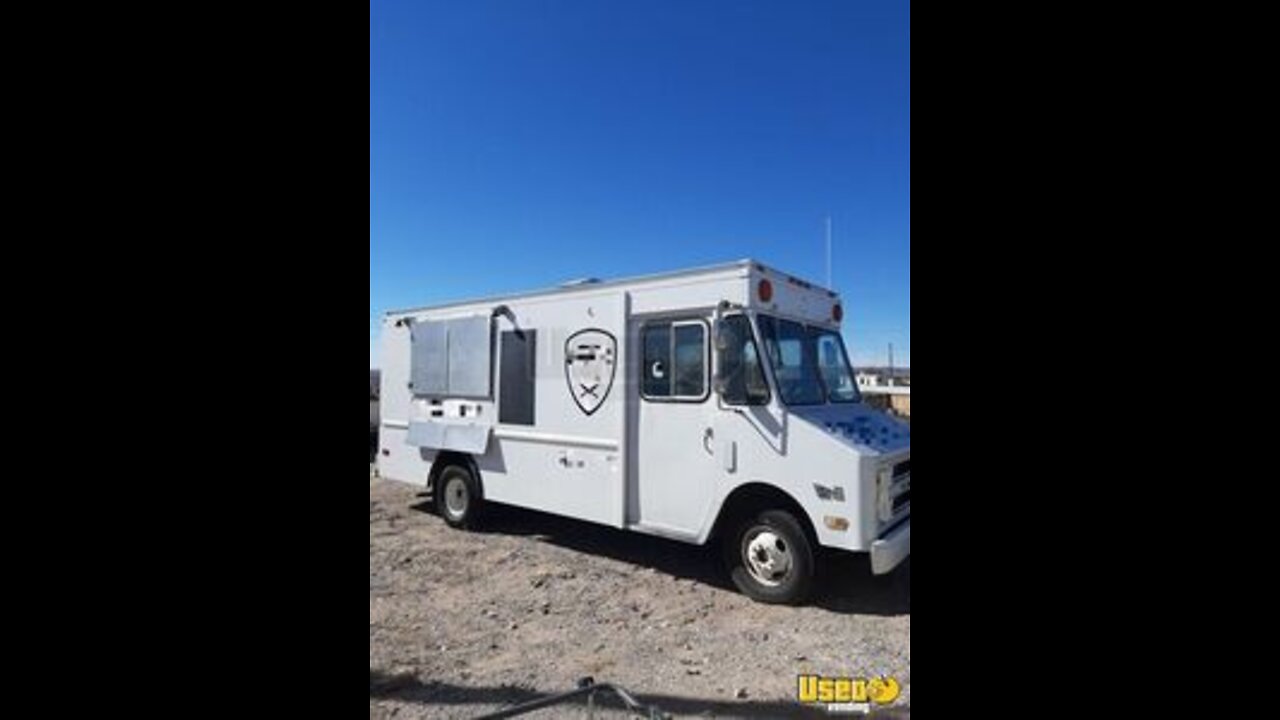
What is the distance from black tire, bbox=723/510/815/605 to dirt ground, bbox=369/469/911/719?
116 millimetres

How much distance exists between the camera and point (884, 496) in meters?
4.00

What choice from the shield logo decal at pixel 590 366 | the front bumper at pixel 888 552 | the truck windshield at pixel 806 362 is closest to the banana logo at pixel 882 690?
the front bumper at pixel 888 552

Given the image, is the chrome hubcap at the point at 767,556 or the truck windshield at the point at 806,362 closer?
the chrome hubcap at the point at 767,556

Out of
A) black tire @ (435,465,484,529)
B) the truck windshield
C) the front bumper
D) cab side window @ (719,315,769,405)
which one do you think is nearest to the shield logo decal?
cab side window @ (719,315,769,405)

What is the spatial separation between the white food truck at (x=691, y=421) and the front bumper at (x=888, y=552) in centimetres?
1

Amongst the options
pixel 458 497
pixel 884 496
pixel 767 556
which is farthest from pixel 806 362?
pixel 458 497

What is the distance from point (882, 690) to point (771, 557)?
120cm

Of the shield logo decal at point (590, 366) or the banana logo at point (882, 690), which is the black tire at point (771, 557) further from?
the shield logo decal at point (590, 366)

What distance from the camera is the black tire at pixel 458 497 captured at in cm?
616

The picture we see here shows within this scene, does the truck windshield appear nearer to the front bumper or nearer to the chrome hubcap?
the chrome hubcap

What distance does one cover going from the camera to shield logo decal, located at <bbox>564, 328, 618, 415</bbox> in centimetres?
505

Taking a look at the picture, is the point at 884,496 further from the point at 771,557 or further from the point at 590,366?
the point at 590,366
